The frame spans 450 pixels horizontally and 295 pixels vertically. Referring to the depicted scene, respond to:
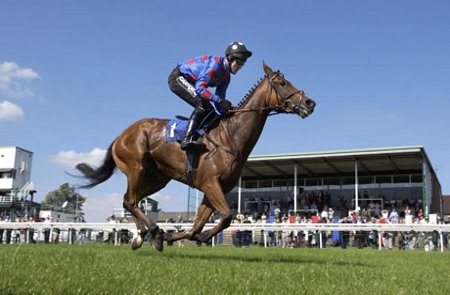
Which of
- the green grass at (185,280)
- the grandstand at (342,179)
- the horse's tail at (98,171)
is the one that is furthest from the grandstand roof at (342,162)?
the green grass at (185,280)

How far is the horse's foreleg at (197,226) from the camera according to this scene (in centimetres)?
744

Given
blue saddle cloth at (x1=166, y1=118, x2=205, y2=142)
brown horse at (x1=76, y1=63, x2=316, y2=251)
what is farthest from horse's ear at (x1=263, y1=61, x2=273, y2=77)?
blue saddle cloth at (x1=166, y1=118, x2=205, y2=142)

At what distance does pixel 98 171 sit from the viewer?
9.84m

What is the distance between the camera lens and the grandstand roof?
1196 inches

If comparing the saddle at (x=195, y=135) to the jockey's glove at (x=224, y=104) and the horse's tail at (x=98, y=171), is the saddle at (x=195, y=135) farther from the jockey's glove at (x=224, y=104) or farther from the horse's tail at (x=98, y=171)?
the horse's tail at (x=98, y=171)

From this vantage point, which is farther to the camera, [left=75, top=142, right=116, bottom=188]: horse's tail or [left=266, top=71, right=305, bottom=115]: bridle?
[left=75, top=142, right=116, bottom=188]: horse's tail

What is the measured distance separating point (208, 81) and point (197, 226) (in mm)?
2281

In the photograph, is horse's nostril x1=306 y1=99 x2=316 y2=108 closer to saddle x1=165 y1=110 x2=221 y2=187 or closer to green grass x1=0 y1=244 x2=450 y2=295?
saddle x1=165 y1=110 x2=221 y2=187

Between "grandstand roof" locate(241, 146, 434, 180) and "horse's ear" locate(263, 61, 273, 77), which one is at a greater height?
"grandstand roof" locate(241, 146, 434, 180)

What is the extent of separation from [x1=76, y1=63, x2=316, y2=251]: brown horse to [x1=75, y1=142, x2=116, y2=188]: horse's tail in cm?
84

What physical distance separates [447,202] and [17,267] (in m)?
78.8

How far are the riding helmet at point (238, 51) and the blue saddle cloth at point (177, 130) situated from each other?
131 centimetres

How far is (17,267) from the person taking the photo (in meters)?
4.76

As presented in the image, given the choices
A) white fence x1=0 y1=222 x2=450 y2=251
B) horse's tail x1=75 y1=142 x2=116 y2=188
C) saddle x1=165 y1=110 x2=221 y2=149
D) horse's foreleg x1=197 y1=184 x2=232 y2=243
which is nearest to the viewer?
horse's foreleg x1=197 y1=184 x2=232 y2=243
